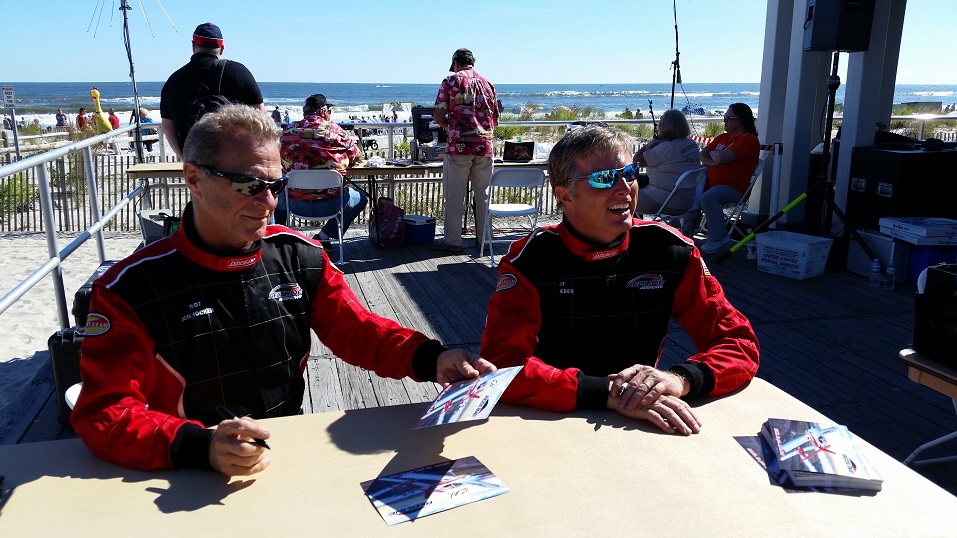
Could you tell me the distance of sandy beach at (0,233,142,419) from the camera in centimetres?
437

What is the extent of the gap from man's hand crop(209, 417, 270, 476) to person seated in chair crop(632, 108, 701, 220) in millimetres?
5590

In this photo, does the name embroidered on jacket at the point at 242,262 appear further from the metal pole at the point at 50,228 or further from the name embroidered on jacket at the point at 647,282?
the metal pole at the point at 50,228

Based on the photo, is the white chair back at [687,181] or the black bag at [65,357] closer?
the black bag at [65,357]

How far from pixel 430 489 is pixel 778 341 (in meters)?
3.63

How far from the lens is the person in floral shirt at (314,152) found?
19.6 ft

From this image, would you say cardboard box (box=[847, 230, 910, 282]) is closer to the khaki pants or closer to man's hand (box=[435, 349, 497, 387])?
the khaki pants

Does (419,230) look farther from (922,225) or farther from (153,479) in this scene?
(153,479)

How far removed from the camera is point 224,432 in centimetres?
131

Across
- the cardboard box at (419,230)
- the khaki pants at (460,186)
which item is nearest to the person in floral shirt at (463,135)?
the khaki pants at (460,186)

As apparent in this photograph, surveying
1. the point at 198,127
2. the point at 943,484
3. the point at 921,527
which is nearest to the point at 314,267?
the point at 198,127

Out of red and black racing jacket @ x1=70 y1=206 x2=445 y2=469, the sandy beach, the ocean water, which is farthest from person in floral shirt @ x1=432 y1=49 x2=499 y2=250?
the ocean water

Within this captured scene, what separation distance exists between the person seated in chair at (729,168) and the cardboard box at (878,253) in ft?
3.54

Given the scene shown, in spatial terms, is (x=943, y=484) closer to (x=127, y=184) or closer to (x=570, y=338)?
(x=570, y=338)

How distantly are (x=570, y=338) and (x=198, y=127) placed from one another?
1.12 metres
